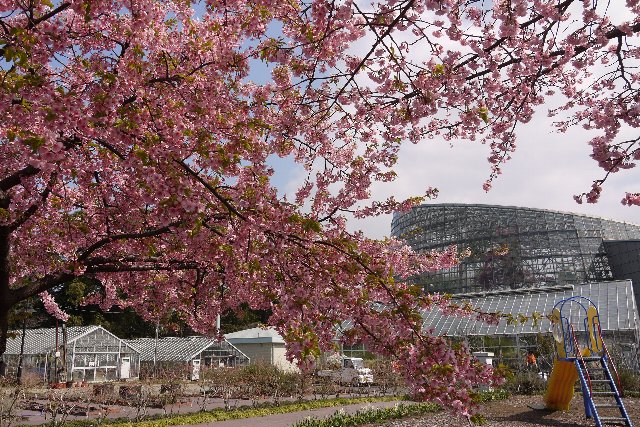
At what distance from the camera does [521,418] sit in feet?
40.6

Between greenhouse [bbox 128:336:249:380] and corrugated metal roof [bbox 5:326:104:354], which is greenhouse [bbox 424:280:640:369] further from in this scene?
corrugated metal roof [bbox 5:326:104:354]

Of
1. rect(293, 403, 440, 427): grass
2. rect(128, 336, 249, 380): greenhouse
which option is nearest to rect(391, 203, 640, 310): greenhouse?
rect(128, 336, 249, 380): greenhouse

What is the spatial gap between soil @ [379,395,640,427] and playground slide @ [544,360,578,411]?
214mm

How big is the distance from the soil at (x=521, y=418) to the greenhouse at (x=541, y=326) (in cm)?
704

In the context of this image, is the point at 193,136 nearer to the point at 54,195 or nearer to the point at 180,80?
the point at 180,80

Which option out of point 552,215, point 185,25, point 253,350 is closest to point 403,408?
point 185,25

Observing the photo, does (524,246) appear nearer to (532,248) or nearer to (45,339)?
(532,248)

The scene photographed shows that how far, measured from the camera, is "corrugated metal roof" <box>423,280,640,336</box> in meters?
22.6

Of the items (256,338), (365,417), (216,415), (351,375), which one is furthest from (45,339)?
(365,417)

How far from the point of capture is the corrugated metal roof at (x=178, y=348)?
31531 mm

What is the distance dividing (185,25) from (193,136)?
169cm

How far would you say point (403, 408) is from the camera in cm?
1498

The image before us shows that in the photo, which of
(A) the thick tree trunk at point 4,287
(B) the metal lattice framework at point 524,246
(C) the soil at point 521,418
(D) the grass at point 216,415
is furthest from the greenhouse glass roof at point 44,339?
(B) the metal lattice framework at point 524,246

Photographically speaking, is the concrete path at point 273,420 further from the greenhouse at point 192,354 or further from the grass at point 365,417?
the greenhouse at point 192,354
